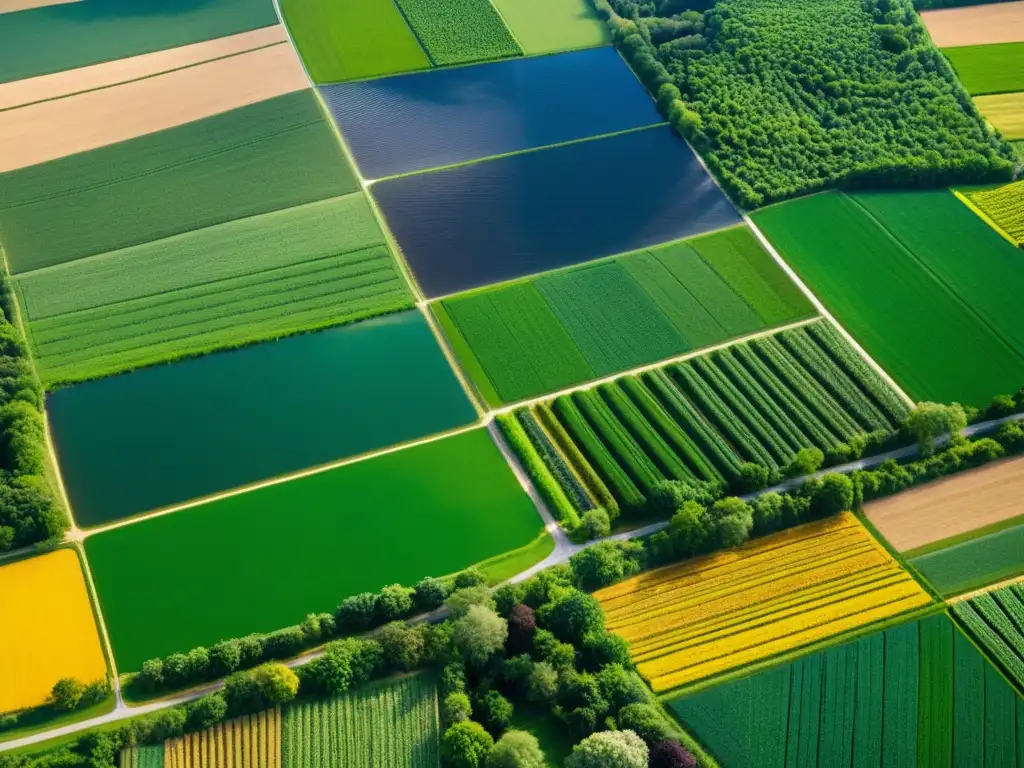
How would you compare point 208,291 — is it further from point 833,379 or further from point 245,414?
point 833,379

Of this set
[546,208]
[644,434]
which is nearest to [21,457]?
[644,434]

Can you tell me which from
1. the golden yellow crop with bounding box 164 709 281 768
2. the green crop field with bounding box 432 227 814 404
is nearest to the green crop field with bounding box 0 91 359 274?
the green crop field with bounding box 432 227 814 404

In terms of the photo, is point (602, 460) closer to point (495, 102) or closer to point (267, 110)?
point (495, 102)

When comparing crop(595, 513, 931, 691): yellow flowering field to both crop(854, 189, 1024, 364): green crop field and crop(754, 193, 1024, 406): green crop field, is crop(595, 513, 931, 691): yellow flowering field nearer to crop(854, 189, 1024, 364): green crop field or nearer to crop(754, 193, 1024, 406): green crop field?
crop(754, 193, 1024, 406): green crop field

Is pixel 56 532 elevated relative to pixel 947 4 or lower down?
lower down

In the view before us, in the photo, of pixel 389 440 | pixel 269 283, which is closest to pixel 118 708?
pixel 389 440

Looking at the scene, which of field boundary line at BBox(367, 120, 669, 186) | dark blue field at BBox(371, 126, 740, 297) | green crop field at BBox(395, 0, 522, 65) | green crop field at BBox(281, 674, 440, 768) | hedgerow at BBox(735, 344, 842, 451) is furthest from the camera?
green crop field at BBox(395, 0, 522, 65)
